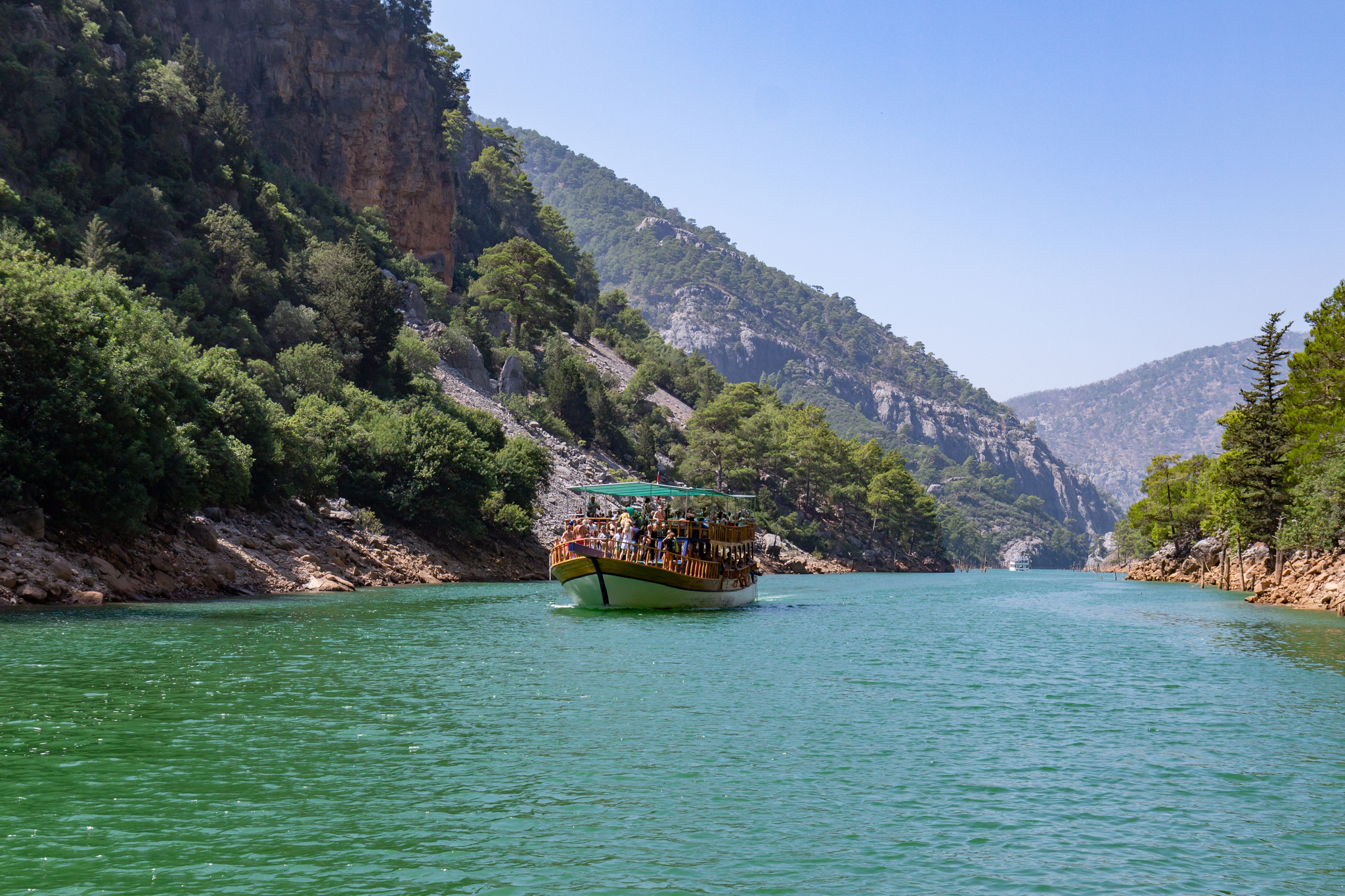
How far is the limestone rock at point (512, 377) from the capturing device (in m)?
106

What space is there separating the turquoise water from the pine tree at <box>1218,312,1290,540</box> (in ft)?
126

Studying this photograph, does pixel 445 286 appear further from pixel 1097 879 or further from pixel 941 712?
pixel 1097 879

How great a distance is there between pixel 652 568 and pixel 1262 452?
153ft

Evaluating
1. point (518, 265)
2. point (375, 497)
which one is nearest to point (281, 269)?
point (375, 497)

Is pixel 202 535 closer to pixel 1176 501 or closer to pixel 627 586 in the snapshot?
pixel 627 586

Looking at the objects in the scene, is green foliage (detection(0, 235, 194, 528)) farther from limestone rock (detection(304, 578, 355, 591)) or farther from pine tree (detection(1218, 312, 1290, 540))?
pine tree (detection(1218, 312, 1290, 540))

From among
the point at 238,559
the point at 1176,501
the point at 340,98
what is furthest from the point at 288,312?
the point at 1176,501

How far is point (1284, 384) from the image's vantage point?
6756 cm

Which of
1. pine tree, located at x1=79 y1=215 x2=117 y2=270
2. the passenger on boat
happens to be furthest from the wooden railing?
pine tree, located at x1=79 y1=215 x2=117 y2=270

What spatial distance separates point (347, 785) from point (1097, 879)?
9983mm

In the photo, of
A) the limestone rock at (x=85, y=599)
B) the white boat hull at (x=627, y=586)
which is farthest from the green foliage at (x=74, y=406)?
the white boat hull at (x=627, y=586)

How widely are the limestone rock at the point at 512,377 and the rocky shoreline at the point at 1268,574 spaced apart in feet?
227

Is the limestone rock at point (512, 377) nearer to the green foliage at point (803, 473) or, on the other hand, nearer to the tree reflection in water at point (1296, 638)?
the green foliage at point (803, 473)

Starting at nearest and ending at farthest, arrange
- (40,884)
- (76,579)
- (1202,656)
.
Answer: (40,884) < (1202,656) < (76,579)
